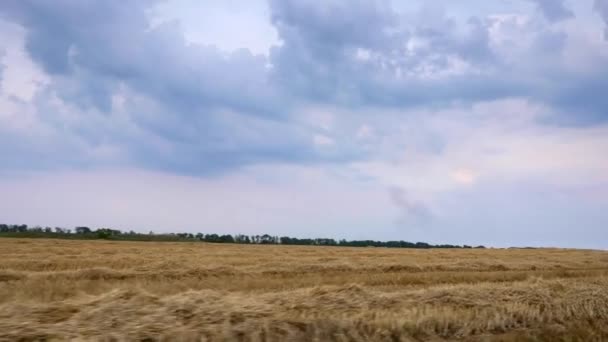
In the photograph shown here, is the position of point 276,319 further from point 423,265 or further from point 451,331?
point 423,265

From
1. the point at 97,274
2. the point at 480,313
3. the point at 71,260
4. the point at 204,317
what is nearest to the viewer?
the point at 204,317

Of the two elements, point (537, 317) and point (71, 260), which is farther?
point (71, 260)

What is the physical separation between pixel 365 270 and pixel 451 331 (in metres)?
16.2

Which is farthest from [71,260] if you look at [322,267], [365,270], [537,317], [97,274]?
[537,317]

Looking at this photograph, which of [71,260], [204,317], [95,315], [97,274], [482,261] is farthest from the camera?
[482,261]

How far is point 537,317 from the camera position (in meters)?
12.4

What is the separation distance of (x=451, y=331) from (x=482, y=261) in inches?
910

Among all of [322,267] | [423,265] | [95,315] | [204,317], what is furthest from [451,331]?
[423,265]

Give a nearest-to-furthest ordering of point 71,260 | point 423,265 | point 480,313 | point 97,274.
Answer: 1. point 480,313
2. point 97,274
3. point 71,260
4. point 423,265

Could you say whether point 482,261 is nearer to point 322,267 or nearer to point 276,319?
point 322,267

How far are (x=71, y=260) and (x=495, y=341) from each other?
810 inches

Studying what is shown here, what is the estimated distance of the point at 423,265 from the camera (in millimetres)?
29016

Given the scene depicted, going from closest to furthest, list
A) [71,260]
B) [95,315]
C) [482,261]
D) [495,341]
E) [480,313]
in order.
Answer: [95,315] < [495,341] < [480,313] < [71,260] < [482,261]

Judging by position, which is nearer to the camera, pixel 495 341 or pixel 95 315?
pixel 95 315
